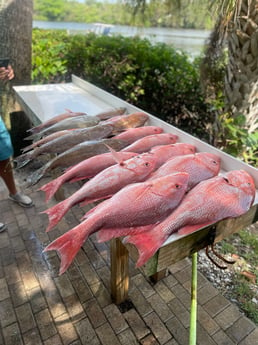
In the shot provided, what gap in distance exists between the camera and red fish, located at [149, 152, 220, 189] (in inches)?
72.0

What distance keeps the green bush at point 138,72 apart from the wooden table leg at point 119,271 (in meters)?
4.15

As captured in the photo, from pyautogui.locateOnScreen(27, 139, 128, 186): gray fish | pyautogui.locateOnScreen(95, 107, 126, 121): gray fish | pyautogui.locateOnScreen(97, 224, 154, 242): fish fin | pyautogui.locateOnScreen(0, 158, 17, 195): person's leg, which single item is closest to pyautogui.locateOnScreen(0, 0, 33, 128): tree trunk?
pyautogui.locateOnScreen(0, 158, 17, 195): person's leg

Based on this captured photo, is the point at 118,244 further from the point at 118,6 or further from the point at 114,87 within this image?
the point at 114,87

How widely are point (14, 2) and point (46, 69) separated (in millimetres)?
1365

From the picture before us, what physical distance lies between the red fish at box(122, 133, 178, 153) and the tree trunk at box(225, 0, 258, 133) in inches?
78.0

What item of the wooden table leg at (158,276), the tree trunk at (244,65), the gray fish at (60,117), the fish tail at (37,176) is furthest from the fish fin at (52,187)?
the tree trunk at (244,65)

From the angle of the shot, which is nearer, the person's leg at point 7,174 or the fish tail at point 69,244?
the fish tail at point 69,244

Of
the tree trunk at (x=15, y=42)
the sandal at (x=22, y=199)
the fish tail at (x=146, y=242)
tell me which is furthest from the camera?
the tree trunk at (x=15, y=42)

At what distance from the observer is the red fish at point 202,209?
137 cm

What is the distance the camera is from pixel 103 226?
1476mm

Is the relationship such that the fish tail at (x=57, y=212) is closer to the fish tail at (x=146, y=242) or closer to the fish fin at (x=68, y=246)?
the fish fin at (x=68, y=246)

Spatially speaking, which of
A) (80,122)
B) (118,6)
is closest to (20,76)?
(118,6)

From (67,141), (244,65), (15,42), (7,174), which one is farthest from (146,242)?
(15,42)

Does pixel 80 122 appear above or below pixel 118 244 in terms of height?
above
